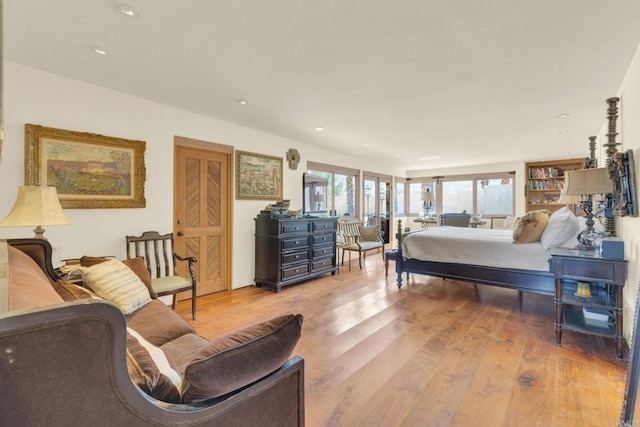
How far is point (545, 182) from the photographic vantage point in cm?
711

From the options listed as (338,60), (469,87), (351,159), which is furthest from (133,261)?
(351,159)

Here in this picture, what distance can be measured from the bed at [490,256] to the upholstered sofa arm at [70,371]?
3508 millimetres

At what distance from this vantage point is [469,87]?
9.29ft

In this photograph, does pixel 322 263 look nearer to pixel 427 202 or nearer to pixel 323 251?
pixel 323 251

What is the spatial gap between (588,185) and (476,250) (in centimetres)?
136

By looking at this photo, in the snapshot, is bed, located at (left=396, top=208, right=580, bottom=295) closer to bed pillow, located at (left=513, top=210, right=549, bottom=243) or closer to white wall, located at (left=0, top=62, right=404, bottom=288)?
bed pillow, located at (left=513, top=210, right=549, bottom=243)

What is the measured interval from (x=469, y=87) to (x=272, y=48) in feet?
6.17

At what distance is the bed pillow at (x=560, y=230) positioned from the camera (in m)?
3.12

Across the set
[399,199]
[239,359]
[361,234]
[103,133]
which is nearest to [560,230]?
[361,234]

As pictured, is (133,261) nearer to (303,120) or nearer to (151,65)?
(151,65)

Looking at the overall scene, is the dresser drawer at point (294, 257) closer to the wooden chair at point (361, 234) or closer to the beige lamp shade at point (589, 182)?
the wooden chair at point (361, 234)

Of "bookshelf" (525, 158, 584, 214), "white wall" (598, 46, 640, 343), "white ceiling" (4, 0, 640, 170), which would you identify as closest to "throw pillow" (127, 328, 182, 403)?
"white ceiling" (4, 0, 640, 170)

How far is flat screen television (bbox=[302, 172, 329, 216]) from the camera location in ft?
17.3

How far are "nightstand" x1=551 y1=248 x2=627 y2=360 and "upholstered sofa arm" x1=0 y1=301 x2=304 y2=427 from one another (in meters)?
3.00
